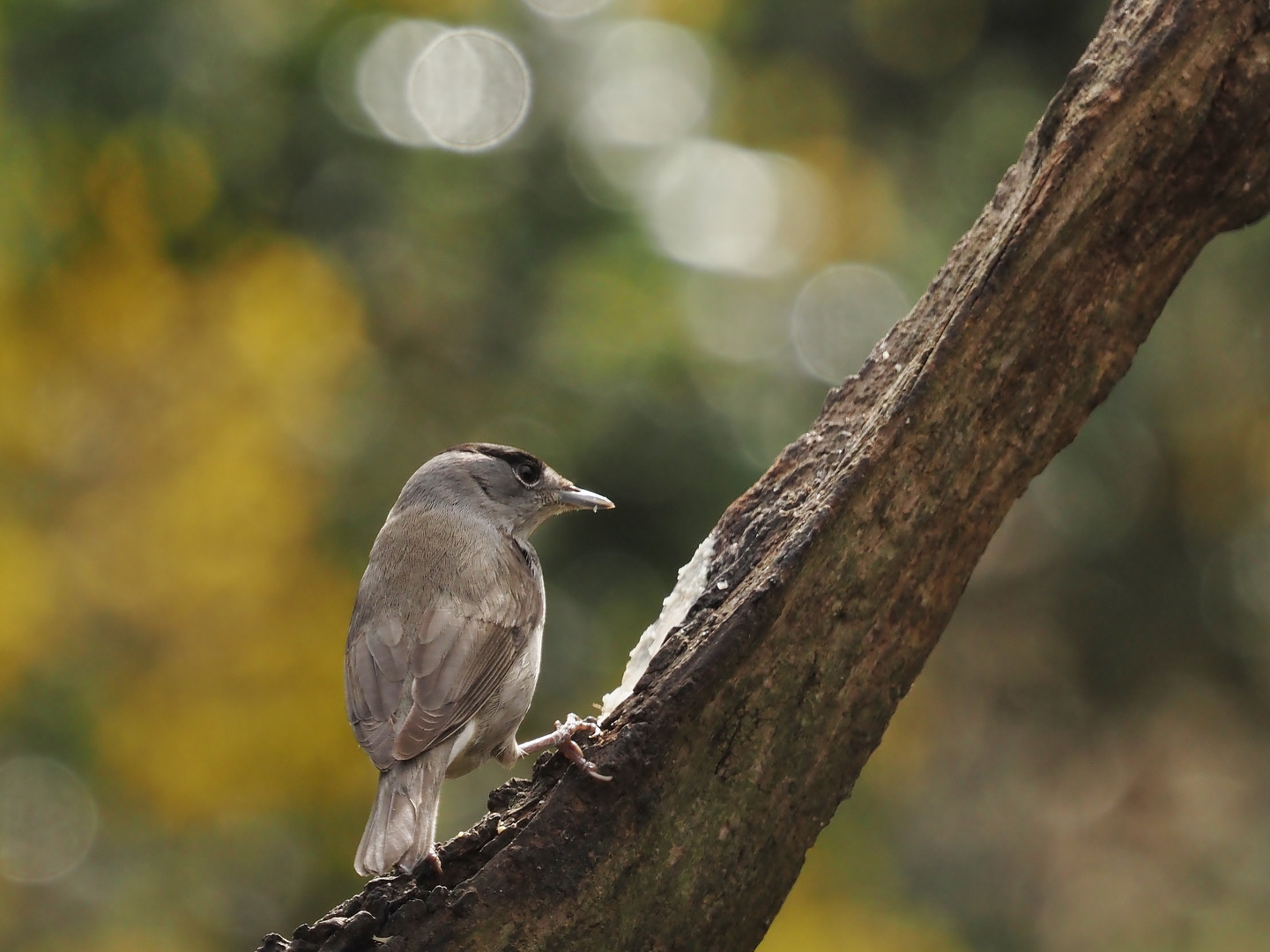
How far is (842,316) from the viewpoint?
7238 mm

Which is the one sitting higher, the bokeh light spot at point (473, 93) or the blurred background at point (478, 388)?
the bokeh light spot at point (473, 93)

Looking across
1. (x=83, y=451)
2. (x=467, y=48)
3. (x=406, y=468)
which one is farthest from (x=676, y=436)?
(x=83, y=451)

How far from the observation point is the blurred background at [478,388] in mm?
6609

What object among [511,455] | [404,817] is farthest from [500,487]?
[404,817]

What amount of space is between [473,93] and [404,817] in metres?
4.56

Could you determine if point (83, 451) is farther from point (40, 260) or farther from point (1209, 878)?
point (1209, 878)

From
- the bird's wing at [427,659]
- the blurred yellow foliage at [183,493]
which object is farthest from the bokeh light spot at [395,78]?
the bird's wing at [427,659]

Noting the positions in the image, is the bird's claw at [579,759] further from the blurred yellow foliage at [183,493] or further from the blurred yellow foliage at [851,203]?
the blurred yellow foliage at [851,203]

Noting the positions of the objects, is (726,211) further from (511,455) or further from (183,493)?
(183,493)

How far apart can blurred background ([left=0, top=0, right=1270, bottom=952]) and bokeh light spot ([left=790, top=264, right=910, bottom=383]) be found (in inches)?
1.0

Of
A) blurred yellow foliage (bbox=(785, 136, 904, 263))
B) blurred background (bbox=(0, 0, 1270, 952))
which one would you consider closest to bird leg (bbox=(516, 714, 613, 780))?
blurred background (bbox=(0, 0, 1270, 952))

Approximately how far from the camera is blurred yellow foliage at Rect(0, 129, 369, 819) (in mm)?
6641

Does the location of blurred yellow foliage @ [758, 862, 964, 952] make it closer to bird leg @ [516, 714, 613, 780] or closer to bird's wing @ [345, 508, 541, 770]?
bird's wing @ [345, 508, 541, 770]

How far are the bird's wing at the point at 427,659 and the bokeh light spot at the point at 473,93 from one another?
10.4ft
